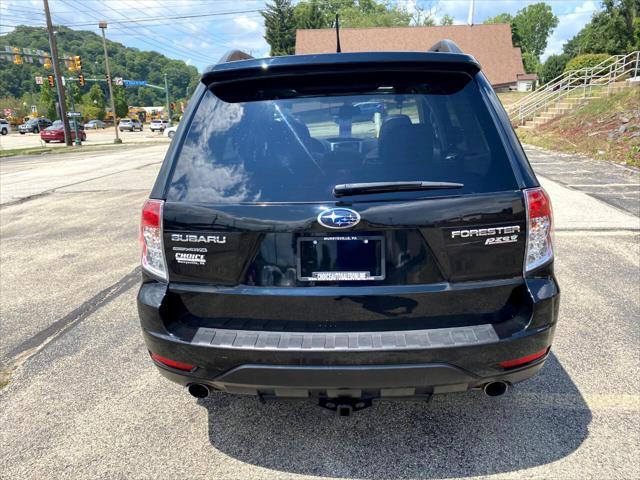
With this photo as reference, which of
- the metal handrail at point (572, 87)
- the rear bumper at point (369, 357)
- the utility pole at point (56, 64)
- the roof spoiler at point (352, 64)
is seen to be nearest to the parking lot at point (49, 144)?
the utility pole at point (56, 64)

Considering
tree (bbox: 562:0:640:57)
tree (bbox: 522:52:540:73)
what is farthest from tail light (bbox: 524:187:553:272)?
tree (bbox: 522:52:540:73)

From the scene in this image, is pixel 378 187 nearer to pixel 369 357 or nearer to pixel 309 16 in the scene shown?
pixel 369 357

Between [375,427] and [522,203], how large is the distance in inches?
58.7

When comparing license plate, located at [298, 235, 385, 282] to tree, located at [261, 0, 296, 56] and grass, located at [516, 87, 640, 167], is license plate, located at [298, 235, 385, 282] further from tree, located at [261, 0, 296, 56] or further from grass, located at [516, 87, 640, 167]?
tree, located at [261, 0, 296, 56]

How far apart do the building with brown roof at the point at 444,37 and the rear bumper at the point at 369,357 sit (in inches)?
2150

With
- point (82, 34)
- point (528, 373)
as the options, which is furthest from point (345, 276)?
point (82, 34)

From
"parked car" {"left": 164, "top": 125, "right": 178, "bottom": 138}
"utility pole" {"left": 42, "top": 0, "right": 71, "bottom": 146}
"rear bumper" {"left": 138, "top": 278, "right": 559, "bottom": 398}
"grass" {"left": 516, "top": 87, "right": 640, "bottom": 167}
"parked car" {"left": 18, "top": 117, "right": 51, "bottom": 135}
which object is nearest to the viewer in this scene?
"rear bumper" {"left": 138, "top": 278, "right": 559, "bottom": 398}

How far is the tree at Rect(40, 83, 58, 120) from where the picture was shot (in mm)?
75438

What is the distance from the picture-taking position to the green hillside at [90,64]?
81.2m

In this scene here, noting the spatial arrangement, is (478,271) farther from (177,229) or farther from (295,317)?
(177,229)

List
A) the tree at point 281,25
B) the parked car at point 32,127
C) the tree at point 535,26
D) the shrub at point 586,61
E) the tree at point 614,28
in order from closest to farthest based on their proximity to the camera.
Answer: the shrub at point 586,61 → the tree at point 614,28 → the parked car at point 32,127 → the tree at point 281,25 → the tree at point 535,26

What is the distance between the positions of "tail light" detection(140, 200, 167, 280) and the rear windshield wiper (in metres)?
0.86

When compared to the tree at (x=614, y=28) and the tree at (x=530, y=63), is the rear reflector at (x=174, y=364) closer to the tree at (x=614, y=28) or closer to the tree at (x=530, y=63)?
the tree at (x=614, y=28)

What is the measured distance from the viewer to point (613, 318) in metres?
4.09
